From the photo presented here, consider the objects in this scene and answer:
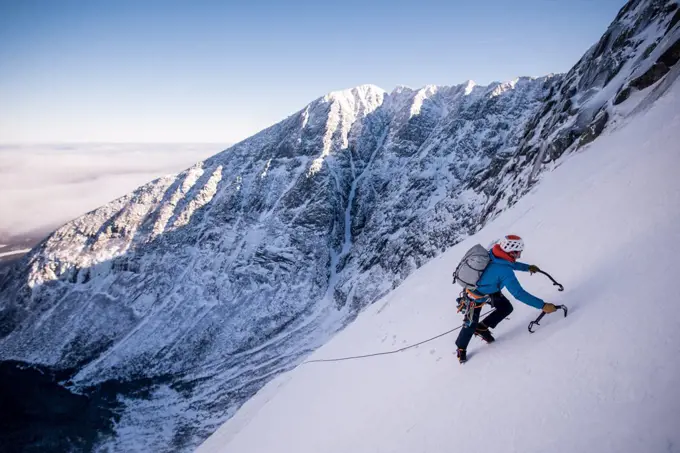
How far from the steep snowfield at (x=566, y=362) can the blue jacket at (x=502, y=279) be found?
0.79 m

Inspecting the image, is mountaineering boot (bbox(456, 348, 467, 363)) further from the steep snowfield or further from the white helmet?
the white helmet

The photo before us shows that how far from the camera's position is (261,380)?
224 ft

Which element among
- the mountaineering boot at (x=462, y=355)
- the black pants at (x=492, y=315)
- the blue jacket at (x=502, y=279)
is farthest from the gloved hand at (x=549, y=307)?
the mountaineering boot at (x=462, y=355)

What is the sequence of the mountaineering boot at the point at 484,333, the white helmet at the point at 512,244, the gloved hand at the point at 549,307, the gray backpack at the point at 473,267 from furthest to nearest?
the mountaineering boot at the point at 484,333, the gray backpack at the point at 473,267, the white helmet at the point at 512,244, the gloved hand at the point at 549,307

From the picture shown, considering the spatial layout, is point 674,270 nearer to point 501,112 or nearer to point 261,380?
point 261,380

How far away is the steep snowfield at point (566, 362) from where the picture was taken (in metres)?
3.60

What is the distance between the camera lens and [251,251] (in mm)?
104812

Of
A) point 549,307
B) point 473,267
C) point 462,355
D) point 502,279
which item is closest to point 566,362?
point 549,307

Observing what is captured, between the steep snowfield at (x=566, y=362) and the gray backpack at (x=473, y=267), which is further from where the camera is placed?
the gray backpack at (x=473, y=267)

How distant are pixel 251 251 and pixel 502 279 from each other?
104 m

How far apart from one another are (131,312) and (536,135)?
113 metres

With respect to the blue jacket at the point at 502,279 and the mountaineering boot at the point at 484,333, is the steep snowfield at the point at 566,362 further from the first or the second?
the blue jacket at the point at 502,279

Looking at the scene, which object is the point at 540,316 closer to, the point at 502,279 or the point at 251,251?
the point at 502,279

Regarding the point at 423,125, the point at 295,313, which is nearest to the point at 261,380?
the point at 295,313
